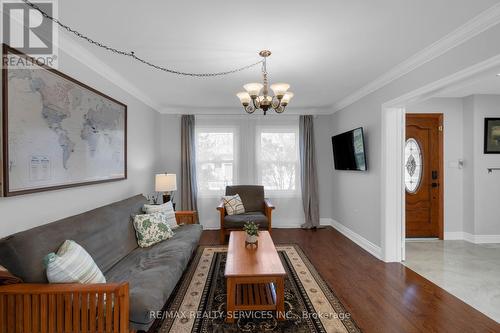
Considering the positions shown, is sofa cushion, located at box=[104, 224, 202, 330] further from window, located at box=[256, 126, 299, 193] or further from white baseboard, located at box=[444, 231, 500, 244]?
white baseboard, located at box=[444, 231, 500, 244]

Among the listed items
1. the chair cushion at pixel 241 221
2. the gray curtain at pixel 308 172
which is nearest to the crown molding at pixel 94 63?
the chair cushion at pixel 241 221

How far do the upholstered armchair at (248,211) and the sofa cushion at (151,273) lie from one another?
93cm

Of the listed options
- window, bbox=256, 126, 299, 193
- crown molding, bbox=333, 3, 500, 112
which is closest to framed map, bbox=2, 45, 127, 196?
window, bbox=256, 126, 299, 193

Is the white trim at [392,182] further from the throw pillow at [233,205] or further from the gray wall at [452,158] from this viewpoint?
the throw pillow at [233,205]

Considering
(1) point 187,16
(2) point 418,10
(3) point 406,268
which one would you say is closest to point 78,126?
(1) point 187,16

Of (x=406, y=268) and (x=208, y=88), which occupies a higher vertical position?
(x=208, y=88)

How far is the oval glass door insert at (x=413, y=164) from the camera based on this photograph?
14.2 ft

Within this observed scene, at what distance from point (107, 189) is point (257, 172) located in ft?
9.38

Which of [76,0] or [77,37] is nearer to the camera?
[76,0]

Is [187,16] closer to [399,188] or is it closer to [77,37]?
[77,37]

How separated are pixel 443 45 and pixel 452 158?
2801 mm

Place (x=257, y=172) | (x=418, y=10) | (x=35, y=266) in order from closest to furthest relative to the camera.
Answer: (x=35, y=266) < (x=418, y=10) < (x=257, y=172)

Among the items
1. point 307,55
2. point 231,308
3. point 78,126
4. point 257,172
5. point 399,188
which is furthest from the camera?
point 257,172

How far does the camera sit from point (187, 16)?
188cm
